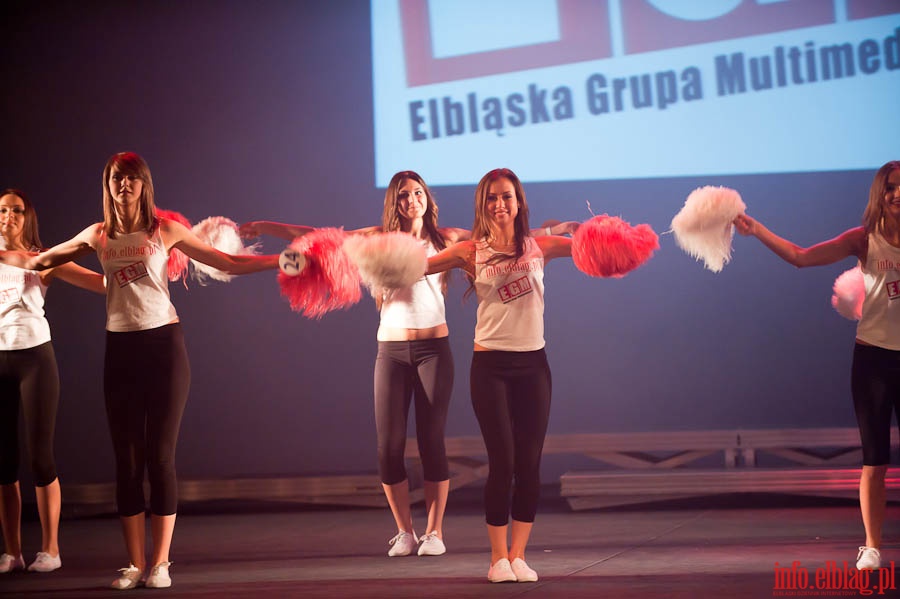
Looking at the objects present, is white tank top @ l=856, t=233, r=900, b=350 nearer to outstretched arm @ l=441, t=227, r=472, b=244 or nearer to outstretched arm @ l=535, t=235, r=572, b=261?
outstretched arm @ l=535, t=235, r=572, b=261

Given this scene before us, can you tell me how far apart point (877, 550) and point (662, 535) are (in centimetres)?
120

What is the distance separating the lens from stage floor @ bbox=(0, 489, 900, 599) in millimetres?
3551

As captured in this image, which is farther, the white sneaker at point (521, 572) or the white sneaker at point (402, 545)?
the white sneaker at point (402, 545)

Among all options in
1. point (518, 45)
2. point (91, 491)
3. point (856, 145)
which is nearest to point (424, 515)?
point (91, 491)

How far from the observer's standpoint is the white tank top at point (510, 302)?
3578 millimetres

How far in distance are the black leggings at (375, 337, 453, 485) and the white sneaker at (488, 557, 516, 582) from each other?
2.63 feet

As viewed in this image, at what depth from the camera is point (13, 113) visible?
22.7ft

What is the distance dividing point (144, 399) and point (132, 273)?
0.48 meters

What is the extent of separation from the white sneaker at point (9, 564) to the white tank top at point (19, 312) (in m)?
0.92

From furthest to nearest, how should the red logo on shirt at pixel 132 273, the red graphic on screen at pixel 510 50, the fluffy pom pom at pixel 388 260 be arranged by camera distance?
the red graphic on screen at pixel 510 50 → the red logo on shirt at pixel 132 273 → the fluffy pom pom at pixel 388 260

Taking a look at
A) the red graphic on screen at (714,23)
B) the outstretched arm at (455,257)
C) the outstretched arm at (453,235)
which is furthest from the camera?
the red graphic on screen at (714,23)

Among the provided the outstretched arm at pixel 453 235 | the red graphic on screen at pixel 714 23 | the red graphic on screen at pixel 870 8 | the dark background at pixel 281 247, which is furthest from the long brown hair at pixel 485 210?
the red graphic on screen at pixel 870 8

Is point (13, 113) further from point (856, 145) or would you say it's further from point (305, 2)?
point (856, 145)

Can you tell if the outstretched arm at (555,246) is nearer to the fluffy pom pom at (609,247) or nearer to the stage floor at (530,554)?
the fluffy pom pom at (609,247)
